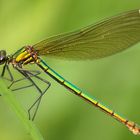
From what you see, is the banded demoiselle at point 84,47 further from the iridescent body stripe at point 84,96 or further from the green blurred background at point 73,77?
the green blurred background at point 73,77

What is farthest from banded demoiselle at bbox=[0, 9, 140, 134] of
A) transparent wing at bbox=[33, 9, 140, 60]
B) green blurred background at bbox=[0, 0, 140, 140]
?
green blurred background at bbox=[0, 0, 140, 140]

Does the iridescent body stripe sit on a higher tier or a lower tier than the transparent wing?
lower

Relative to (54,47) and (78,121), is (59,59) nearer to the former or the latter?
(54,47)

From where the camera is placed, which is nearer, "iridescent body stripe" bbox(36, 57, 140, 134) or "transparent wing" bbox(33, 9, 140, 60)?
"iridescent body stripe" bbox(36, 57, 140, 134)

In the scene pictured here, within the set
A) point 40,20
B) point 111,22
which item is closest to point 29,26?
point 40,20

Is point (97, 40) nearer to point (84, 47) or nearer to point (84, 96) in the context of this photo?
point (84, 47)

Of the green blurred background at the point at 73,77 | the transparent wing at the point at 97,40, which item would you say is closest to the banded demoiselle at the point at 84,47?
the transparent wing at the point at 97,40

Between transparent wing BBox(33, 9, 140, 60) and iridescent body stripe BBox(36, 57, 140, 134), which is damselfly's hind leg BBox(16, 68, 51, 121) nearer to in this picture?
iridescent body stripe BBox(36, 57, 140, 134)
